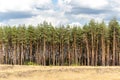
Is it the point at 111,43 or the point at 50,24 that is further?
the point at 50,24

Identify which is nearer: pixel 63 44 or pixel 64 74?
pixel 64 74

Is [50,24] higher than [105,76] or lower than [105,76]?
higher

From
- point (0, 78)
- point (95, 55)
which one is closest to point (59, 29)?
point (95, 55)

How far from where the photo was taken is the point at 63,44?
109m

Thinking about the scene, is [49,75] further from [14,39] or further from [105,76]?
[14,39]

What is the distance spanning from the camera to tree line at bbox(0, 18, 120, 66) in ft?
333

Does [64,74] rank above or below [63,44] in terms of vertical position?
below

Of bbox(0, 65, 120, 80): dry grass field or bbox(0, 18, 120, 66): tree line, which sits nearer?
bbox(0, 65, 120, 80): dry grass field

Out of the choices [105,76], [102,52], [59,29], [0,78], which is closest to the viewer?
[0,78]

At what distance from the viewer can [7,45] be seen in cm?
11538

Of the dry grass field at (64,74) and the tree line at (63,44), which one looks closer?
the dry grass field at (64,74)

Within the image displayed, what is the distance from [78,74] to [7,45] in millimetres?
64741

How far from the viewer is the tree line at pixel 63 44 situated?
333 ft

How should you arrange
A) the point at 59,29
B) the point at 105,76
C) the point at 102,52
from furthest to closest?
the point at 59,29 → the point at 102,52 → the point at 105,76
